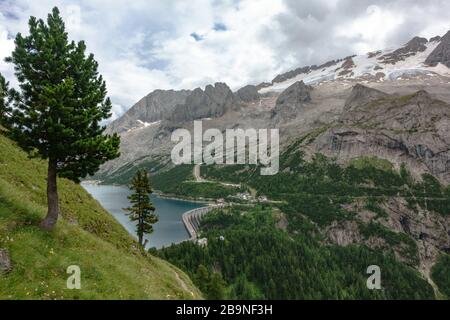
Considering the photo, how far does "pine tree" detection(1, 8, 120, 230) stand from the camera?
79.2 ft

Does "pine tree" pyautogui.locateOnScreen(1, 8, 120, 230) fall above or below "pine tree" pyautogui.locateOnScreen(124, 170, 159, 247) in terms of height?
above

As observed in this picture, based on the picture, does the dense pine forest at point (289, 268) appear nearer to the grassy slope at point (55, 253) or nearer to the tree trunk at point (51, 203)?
the grassy slope at point (55, 253)

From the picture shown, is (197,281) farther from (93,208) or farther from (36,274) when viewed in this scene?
(36,274)

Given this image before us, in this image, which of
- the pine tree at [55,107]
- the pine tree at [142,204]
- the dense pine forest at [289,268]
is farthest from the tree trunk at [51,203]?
the dense pine forest at [289,268]

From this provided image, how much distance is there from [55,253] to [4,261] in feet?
10.6

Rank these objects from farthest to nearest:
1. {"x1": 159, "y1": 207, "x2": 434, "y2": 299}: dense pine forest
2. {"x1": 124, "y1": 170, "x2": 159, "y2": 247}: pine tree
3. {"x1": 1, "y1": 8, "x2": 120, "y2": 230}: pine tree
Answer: {"x1": 159, "y1": 207, "x2": 434, "y2": 299}: dense pine forest, {"x1": 124, "y1": 170, "x2": 159, "y2": 247}: pine tree, {"x1": 1, "y1": 8, "x2": 120, "y2": 230}: pine tree

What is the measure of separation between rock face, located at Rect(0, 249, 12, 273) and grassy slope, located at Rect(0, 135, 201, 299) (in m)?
0.28

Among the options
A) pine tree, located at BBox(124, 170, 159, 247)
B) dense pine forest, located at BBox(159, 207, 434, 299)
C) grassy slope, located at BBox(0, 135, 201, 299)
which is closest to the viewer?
grassy slope, located at BBox(0, 135, 201, 299)

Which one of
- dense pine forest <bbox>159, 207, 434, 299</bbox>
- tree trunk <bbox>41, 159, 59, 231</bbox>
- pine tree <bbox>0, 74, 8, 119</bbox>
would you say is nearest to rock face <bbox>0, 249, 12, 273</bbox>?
tree trunk <bbox>41, 159, 59, 231</bbox>

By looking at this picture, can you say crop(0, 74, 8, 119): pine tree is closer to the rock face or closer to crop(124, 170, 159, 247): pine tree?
the rock face

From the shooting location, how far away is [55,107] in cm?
2386

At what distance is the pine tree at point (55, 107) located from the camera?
24125 mm

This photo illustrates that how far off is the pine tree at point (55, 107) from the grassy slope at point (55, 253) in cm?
211
